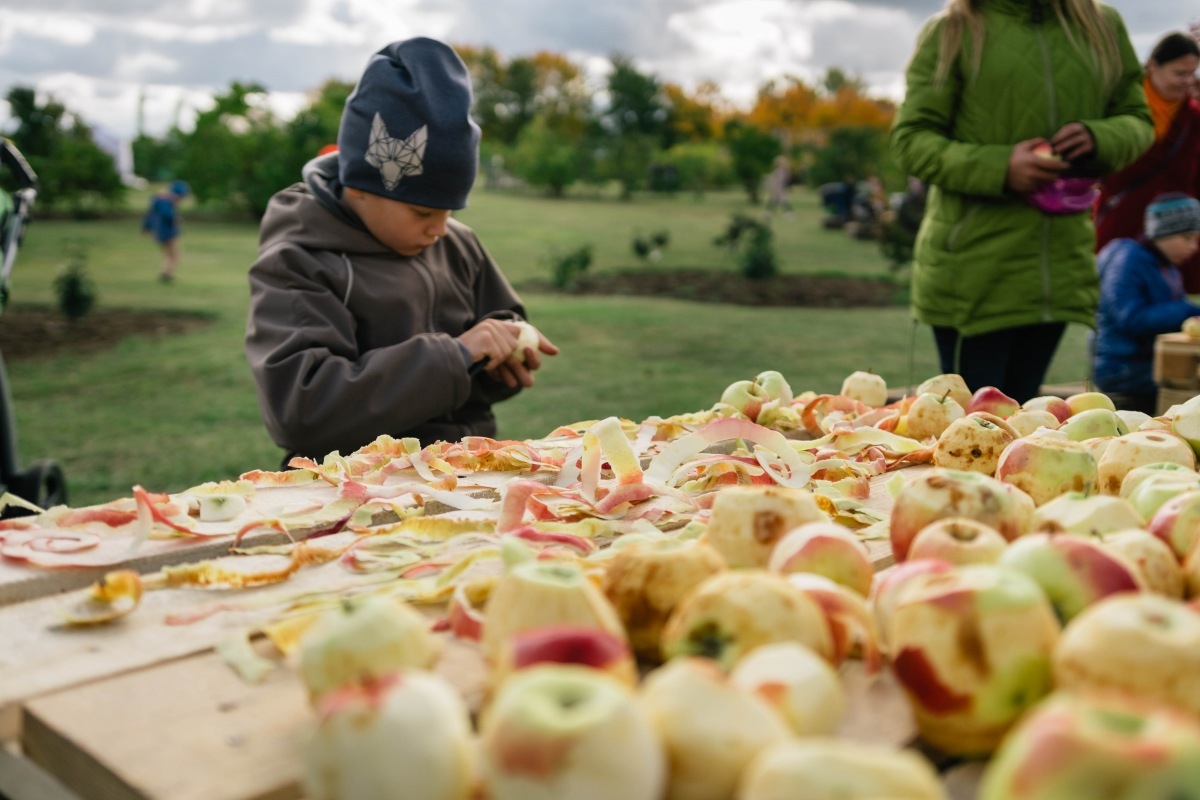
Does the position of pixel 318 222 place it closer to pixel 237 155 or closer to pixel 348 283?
pixel 348 283

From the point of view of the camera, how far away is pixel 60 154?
1678cm

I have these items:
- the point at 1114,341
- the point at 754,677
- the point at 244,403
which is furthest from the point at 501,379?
the point at 244,403

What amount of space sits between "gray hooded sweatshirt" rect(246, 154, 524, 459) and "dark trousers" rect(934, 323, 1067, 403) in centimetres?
151

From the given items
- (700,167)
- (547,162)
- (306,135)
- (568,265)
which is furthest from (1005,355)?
(700,167)

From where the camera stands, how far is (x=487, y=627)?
3.31ft

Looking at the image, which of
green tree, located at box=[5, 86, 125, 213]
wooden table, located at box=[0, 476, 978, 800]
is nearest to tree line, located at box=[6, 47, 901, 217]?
green tree, located at box=[5, 86, 125, 213]

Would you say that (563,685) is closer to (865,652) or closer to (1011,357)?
(865,652)

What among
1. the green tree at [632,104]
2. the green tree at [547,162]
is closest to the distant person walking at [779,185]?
the green tree at [547,162]

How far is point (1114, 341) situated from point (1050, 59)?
2.28 m

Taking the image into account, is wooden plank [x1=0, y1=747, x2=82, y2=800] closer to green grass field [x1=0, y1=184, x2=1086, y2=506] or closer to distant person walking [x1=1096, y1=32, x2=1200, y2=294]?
green grass field [x1=0, y1=184, x2=1086, y2=506]

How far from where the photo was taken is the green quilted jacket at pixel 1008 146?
129 inches

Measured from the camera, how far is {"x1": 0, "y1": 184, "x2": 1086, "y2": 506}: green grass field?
247 inches

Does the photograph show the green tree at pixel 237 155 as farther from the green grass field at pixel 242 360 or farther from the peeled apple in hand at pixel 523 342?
the peeled apple in hand at pixel 523 342

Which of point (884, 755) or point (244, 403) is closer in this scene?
point (884, 755)
